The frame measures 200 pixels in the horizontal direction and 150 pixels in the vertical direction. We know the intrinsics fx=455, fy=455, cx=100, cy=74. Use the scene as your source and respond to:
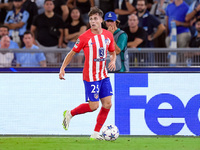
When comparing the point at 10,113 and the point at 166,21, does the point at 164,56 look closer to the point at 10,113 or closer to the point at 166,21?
the point at 166,21

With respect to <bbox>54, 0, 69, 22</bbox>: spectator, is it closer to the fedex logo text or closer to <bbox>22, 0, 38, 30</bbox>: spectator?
<bbox>22, 0, 38, 30</bbox>: spectator

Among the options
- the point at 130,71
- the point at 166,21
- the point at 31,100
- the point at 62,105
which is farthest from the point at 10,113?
the point at 166,21

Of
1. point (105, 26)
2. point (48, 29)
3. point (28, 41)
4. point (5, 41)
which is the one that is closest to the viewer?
point (28, 41)

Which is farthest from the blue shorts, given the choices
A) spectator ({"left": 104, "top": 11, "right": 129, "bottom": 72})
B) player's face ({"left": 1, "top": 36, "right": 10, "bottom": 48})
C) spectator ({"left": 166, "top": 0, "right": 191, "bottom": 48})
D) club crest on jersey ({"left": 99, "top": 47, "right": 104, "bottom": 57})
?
spectator ({"left": 166, "top": 0, "right": 191, "bottom": 48})

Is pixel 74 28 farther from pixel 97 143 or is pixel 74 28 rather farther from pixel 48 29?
pixel 97 143

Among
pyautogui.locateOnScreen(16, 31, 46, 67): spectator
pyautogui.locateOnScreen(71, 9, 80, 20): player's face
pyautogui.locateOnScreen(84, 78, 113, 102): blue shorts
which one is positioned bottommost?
pyautogui.locateOnScreen(84, 78, 113, 102): blue shorts

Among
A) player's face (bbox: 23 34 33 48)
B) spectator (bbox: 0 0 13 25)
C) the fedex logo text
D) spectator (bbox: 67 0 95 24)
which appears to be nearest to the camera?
the fedex logo text

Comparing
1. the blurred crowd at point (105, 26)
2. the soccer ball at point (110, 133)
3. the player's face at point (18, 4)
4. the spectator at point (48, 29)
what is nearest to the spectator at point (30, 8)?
the blurred crowd at point (105, 26)

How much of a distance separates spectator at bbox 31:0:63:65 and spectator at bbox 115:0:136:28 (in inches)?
59.8

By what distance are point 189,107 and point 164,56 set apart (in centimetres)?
148

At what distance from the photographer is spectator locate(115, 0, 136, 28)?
463 inches

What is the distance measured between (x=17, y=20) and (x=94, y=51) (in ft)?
18.3

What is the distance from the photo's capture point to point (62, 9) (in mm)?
12039

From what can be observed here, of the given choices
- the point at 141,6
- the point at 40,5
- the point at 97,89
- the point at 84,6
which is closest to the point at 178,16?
the point at 141,6
